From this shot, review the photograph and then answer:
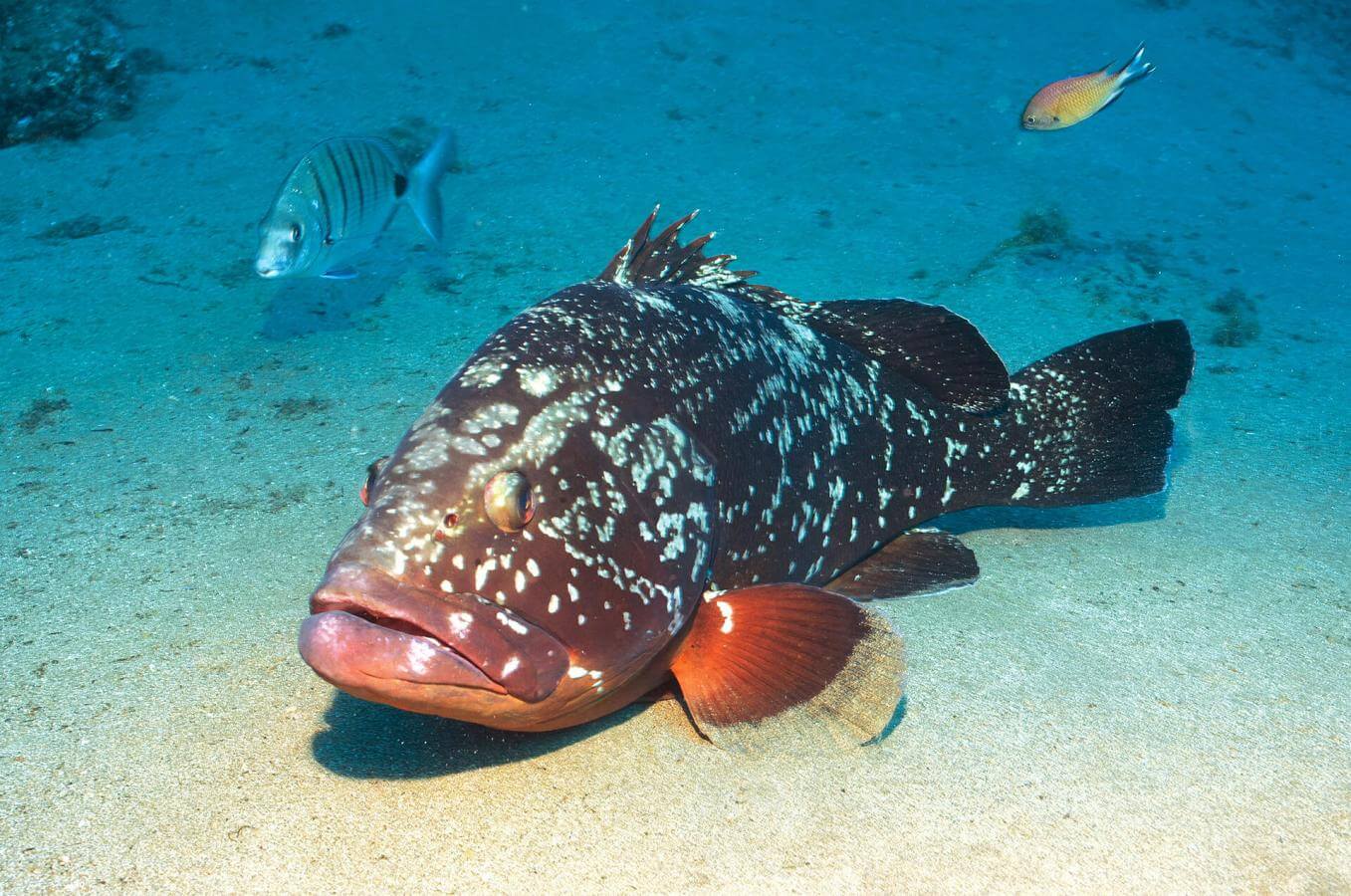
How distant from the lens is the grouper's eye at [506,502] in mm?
2264

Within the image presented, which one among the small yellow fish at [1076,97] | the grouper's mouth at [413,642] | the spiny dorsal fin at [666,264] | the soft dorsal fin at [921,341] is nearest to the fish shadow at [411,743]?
the grouper's mouth at [413,642]

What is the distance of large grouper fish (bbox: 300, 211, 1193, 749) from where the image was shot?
2.17 meters

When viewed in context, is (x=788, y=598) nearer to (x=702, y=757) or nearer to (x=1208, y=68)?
(x=702, y=757)

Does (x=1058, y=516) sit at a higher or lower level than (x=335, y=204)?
lower

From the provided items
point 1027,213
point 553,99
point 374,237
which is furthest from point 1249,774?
point 553,99

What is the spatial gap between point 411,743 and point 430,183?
4.35 meters

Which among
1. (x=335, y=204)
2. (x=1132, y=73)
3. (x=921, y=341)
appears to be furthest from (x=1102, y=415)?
(x=335, y=204)

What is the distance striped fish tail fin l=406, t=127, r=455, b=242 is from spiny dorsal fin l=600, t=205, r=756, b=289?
2955mm

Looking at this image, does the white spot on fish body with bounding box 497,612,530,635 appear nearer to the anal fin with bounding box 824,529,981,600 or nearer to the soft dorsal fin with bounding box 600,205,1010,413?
the anal fin with bounding box 824,529,981,600

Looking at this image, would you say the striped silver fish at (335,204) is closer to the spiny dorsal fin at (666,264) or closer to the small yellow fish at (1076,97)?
the spiny dorsal fin at (666,264)

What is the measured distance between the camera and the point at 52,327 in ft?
20.2

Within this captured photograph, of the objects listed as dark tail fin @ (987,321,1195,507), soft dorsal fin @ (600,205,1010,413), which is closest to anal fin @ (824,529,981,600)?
dark tail fin @ (987,321,1195,507)

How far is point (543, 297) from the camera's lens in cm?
721

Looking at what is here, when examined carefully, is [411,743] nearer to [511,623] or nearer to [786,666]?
[511,623]
